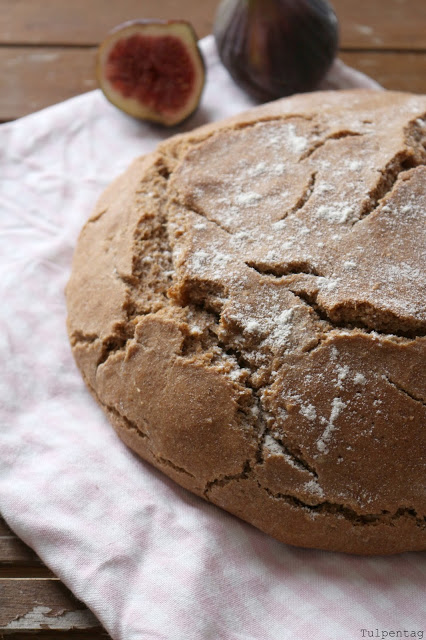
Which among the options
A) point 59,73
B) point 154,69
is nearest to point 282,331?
point 154,69

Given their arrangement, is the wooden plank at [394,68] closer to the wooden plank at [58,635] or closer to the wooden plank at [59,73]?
the wooden plank at [59,73]

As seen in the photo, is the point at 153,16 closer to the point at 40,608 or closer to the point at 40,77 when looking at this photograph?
the point at 40,77

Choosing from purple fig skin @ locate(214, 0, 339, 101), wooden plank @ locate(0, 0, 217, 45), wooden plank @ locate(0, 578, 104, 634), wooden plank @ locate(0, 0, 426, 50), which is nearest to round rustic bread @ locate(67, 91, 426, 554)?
wooden plank @ locate(0, 578, 104, 634)

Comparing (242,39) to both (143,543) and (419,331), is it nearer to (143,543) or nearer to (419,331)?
(419,331)

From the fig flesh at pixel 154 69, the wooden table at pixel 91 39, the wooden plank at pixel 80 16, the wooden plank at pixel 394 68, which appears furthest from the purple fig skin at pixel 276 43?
the wooden plank at pixel 80 16

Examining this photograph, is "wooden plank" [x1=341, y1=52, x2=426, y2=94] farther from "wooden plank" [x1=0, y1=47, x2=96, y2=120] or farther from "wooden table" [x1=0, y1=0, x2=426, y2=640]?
"wooden plank" [x1=0, y1=47, x2=96, y2=120]

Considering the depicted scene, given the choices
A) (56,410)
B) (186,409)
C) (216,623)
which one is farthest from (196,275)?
(216,623)

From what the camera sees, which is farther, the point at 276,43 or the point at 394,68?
the point at 394,68

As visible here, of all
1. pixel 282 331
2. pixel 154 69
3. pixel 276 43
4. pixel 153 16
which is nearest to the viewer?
pixel 282 331
